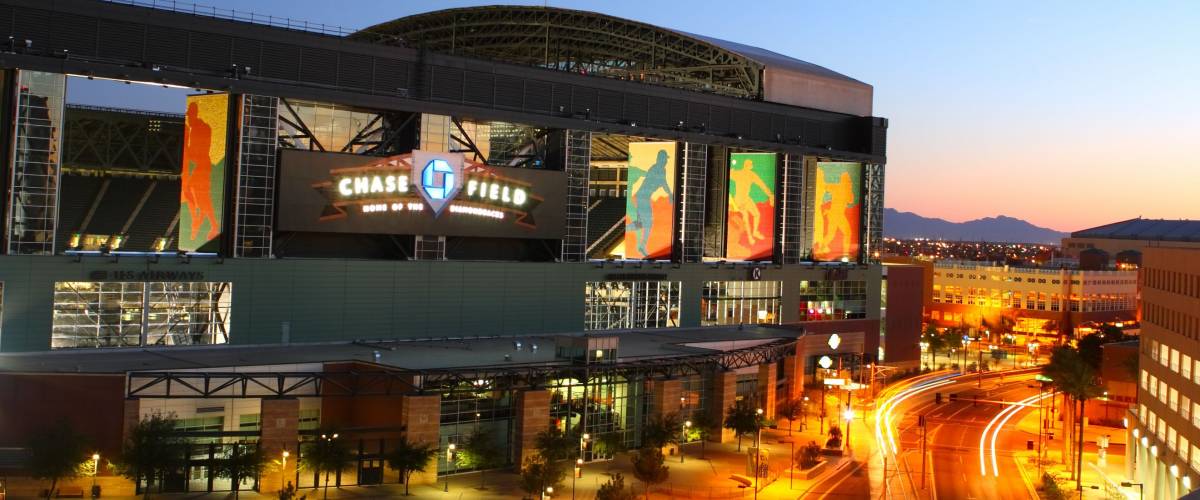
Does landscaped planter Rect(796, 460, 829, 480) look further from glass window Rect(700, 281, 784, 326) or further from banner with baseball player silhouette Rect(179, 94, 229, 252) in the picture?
banner with baseball player silhouette Rect(179, 94, 229, 252)

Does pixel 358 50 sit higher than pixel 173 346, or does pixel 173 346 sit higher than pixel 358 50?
pixel 358 50

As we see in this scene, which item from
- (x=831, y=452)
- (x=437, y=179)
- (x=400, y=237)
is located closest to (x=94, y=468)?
(x=400, y=237)

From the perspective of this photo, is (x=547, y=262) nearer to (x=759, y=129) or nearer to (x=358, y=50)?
(x=358, y=50)

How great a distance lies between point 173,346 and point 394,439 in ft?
55.5

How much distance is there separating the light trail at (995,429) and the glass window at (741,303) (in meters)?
21.5

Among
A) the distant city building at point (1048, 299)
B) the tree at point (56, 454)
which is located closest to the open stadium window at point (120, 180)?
the tree at point (56, 454)

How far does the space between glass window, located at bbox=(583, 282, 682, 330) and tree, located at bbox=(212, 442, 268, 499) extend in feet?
130

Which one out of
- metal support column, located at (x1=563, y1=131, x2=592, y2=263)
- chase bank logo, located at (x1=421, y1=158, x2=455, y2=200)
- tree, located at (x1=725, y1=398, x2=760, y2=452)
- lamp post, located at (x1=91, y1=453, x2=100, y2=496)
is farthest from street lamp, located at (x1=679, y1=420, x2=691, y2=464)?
lamp post, located at (x1=91, y1=453, x2=100, y2=496)

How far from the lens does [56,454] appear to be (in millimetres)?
51438

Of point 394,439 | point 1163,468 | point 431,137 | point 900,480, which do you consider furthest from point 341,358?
point 1163,468

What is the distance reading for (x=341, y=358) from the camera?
220 feet

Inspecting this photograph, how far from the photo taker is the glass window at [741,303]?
103 metres

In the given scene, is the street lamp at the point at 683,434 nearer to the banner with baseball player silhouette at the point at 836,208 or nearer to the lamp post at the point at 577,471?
the lamp post at the point at 577,471

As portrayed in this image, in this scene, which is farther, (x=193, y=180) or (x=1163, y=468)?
(x=193, y=180)
